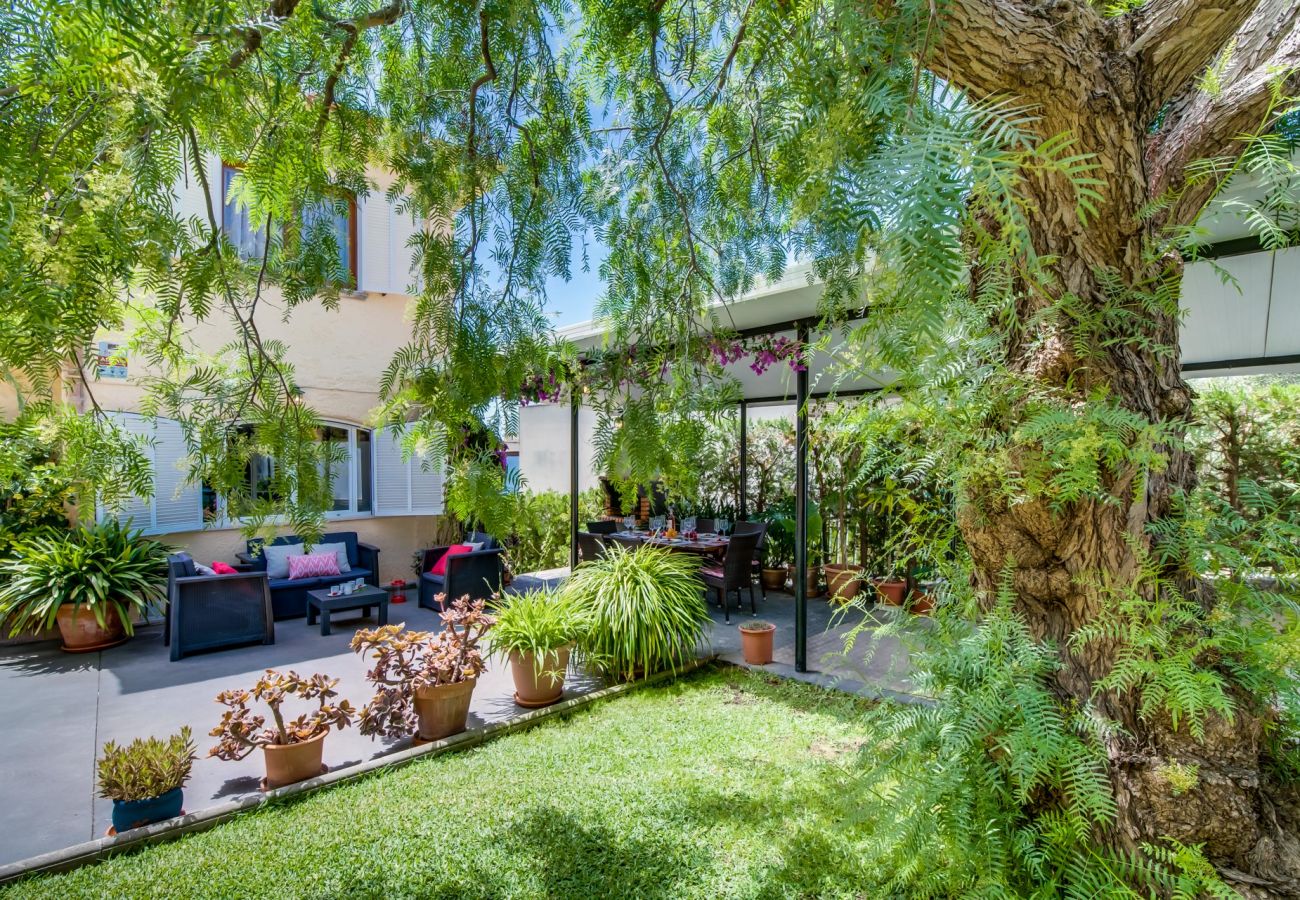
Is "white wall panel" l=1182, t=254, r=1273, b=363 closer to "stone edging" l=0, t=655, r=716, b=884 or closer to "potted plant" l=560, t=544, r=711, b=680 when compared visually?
"potted plant" l=560, t=544, r=711, b=680

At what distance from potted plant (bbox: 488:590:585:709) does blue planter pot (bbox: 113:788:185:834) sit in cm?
208

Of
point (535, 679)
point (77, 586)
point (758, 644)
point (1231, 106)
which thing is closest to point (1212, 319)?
point (758, 644)

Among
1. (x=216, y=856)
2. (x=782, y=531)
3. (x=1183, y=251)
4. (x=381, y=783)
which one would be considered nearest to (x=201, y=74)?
(x=1183, y=251)

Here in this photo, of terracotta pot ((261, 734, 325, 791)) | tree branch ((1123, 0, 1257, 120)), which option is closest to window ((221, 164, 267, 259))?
tree branch ((1123, 0, 1257, 120))

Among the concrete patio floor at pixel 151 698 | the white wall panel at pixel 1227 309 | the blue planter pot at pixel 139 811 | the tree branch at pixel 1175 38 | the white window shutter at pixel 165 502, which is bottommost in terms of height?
the concrete patio floor at pixel 151 698

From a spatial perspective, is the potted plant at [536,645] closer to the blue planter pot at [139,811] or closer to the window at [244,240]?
the blue planter pot at [139,811]

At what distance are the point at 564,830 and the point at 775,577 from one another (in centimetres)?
636

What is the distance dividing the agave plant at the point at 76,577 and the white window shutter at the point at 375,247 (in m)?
4.16

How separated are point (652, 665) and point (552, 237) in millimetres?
3948

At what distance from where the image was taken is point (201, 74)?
1.16 m

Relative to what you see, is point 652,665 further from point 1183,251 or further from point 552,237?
point 1183,251

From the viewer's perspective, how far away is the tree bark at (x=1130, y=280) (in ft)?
4.20

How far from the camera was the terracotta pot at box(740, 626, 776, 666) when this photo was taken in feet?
18.2

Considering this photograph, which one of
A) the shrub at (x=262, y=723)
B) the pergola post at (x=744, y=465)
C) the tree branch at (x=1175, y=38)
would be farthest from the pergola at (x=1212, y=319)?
the shrub at (x=262, y=723)
